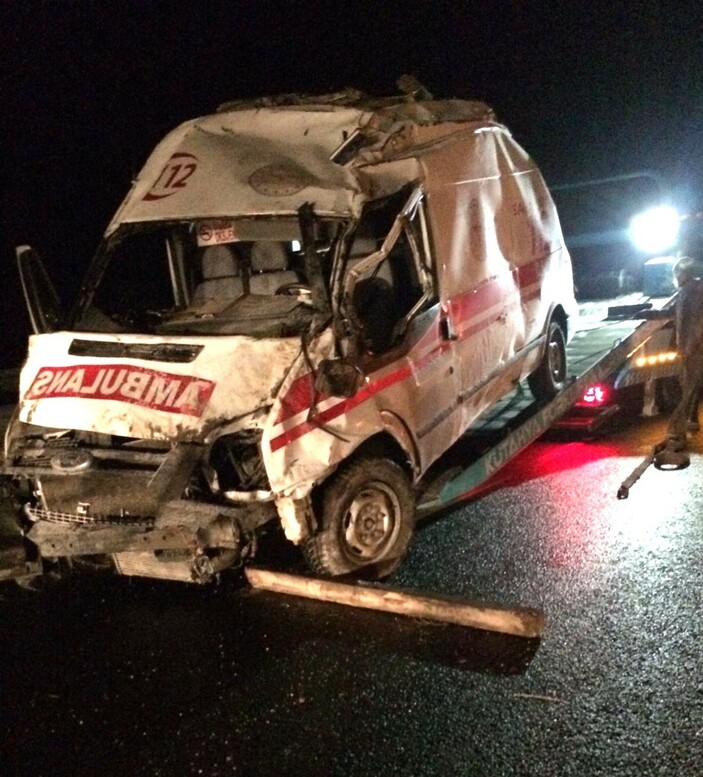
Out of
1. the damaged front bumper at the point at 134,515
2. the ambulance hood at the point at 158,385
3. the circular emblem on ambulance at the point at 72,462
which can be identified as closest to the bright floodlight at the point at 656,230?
the ambulance hood at the point at 158,385

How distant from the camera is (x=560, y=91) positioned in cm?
3092

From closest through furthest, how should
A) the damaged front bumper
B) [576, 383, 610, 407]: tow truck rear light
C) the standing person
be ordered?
the damaged front bumper < the standing person < [576, 383, 610, 407]: tow truck rear light

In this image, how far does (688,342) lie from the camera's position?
6586 millimetres

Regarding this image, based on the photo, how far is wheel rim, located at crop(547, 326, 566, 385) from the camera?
7.00 metres

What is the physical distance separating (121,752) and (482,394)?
3.34m

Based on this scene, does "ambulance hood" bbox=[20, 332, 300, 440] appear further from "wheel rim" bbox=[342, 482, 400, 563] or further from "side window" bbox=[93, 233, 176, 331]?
"wheel rim" bbox=[342, 482, 400, 563]

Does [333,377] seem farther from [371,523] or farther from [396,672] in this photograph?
[396,672]

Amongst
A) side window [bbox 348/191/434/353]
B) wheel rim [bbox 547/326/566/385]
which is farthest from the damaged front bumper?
wheel rim [bbox 547/326/566/385]

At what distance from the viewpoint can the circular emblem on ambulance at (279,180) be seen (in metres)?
4.67

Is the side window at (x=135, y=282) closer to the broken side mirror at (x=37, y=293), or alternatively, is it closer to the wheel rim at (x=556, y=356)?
the broken side mirror at (x=37, y=293)

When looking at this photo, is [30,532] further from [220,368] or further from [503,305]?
[503,305]

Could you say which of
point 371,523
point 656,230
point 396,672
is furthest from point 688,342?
point 656,230

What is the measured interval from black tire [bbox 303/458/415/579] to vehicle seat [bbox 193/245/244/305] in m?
1.67

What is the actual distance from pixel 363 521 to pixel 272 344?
3.91 feet
